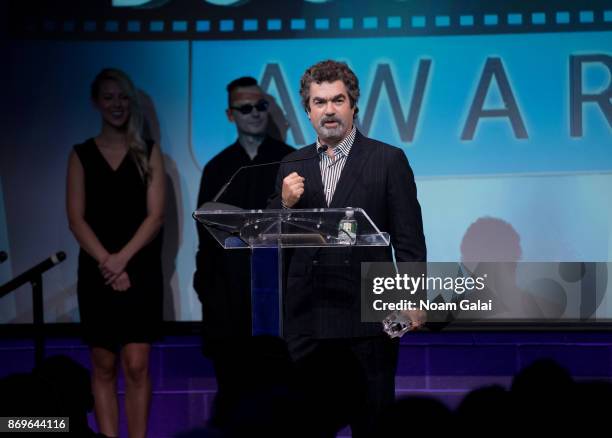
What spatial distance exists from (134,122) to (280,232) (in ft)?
7.15

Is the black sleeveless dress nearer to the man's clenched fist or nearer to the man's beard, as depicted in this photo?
the man's beard

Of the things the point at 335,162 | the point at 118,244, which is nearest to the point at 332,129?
the point at 335,162

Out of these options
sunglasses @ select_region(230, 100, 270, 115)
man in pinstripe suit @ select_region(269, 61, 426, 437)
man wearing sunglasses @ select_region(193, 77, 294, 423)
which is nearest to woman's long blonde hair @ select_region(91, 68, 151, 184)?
man wearing sunglasses @ select_region(193, 77, 294, 423)

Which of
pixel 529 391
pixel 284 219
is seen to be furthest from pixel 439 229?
pixel 529 391

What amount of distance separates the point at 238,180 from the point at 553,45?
6.31 feet

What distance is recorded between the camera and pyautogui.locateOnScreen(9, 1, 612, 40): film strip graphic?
5355 millimetres

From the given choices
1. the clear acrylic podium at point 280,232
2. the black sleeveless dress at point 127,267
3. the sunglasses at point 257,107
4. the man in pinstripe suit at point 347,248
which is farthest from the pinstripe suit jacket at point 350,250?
the sunglasses at point 257,107

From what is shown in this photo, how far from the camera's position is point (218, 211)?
3158 mm

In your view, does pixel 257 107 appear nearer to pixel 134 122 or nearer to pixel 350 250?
pixel 134 122

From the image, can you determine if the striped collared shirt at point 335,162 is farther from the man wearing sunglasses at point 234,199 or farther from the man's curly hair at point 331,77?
the man wearing sunglasses at point 234,199

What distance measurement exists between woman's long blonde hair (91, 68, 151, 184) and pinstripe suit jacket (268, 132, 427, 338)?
68.9 inches

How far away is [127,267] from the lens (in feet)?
16.2

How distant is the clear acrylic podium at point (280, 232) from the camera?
3121mm

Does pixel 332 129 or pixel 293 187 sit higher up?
pixel 332 129
